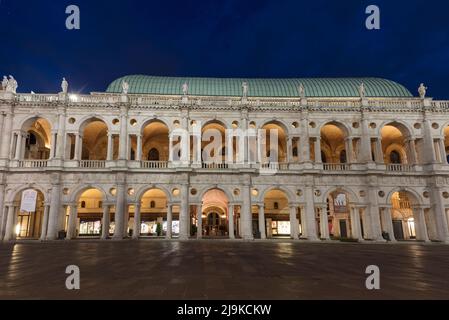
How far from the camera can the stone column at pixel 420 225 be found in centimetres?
3206

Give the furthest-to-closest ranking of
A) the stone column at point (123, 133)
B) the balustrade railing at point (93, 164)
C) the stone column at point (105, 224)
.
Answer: the stone column at point (123, 133) → the balustrade railing at point (93, 164) → the stone column at point (105, 224)

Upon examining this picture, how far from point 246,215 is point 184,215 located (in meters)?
6.74

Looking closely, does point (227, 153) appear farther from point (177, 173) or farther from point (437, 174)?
point (437, 174)

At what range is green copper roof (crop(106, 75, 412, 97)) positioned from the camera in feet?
129

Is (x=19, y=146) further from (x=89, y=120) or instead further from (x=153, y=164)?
(x=153, y=164)

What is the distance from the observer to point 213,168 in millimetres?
32688

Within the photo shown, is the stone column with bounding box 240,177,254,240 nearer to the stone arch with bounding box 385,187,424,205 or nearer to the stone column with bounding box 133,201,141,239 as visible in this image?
the stone column with bounding box 133,201,141,239

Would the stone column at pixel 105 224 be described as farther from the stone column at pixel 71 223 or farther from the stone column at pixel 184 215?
the stone column at pixel 184 215

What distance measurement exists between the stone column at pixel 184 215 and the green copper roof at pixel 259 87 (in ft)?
46.3

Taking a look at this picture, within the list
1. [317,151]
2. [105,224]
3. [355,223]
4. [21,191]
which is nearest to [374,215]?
[355,223]

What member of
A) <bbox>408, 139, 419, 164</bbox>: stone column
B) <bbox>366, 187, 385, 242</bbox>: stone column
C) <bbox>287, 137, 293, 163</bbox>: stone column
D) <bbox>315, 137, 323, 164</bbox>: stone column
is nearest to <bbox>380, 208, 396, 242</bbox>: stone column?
<bbox>366, 187, 385, 242</bbox>: stone column

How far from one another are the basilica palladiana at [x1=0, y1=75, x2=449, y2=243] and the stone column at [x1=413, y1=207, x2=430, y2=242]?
152mm

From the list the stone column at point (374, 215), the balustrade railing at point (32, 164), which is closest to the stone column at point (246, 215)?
the stone column at point (374, 215)
